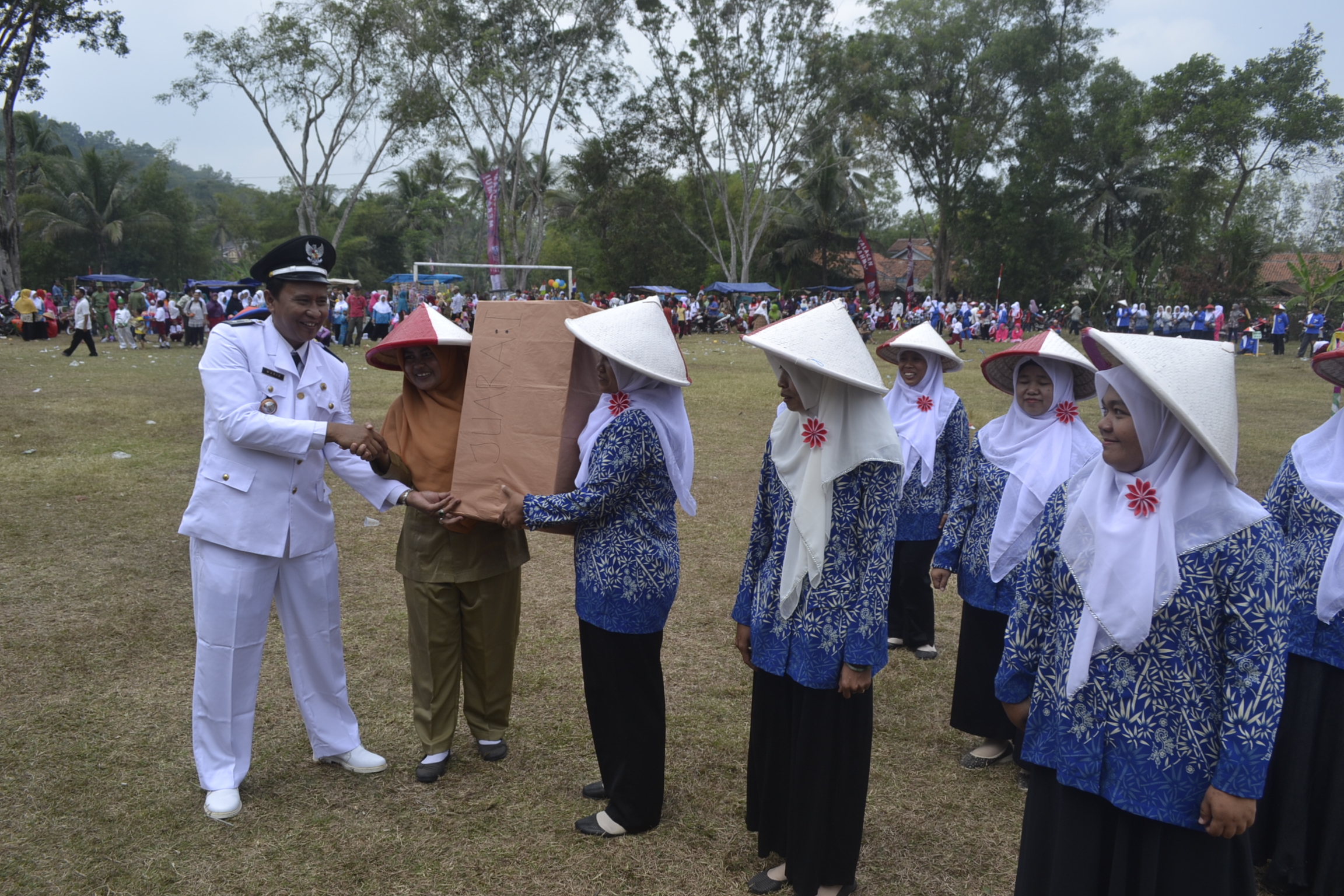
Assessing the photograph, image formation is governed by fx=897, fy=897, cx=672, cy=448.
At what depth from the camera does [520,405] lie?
3.20 metres

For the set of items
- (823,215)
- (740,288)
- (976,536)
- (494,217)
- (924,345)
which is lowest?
(976,536)

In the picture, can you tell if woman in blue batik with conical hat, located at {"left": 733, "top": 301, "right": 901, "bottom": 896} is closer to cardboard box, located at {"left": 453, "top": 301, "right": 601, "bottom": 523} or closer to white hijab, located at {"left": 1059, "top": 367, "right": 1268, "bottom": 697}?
white hijab, located at {"left": 1059, "top": 367, "right": 1268, "bottom": 697}

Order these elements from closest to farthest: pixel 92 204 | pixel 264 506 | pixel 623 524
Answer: pixel 623 524, pixel 264 506, pixel 92 204

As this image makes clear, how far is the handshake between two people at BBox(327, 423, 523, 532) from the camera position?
3.18 metres

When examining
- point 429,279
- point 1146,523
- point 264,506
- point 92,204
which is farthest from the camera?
point 92,204

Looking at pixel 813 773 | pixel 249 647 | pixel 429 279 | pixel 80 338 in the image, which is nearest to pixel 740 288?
pixel 429 279

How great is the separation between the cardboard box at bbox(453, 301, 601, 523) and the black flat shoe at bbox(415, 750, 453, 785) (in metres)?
1.17

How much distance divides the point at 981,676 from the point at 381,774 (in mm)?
2613

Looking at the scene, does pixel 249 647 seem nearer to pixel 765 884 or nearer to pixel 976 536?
pixel 765 884

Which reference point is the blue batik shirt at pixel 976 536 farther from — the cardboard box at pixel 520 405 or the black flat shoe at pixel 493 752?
the black flat shoe at pixel 493 752

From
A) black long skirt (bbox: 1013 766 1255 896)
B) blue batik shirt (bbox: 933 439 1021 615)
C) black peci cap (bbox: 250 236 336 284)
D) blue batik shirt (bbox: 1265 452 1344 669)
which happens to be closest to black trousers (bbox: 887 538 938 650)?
blue batik shirt (bbox: 933 439 1021 615)

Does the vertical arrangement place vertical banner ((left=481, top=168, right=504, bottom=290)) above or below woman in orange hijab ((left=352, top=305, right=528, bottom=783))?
above

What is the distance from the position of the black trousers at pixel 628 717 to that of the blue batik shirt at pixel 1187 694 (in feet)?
4.55

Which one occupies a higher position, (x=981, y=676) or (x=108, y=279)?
(x=108, y=279)
